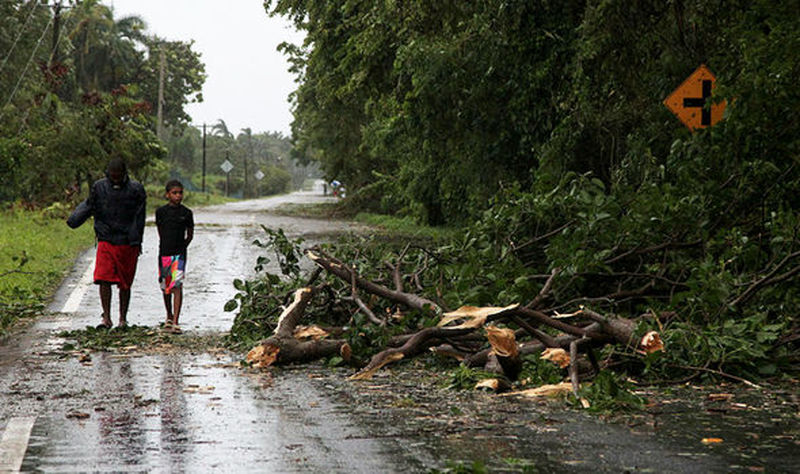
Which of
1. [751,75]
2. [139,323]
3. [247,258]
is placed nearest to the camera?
[751,75]

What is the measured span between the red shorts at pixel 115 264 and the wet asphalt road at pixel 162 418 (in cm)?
74

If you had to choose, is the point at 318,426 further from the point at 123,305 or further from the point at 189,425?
the point at 123,305

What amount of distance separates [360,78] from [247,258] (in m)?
4.15

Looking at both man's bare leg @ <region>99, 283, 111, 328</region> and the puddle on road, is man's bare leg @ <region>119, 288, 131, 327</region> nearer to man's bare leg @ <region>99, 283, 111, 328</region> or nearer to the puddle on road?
man's bare leg @ <region>99, 283, 111, 328</region>

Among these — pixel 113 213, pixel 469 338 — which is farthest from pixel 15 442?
A: pixel 113 213

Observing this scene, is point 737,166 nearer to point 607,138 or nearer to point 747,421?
point 747,421

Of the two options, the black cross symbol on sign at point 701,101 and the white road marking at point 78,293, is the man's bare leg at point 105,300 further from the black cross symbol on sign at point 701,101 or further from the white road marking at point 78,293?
Result: the black cross symbol on sign at point 701,101

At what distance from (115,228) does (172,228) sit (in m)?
0.58

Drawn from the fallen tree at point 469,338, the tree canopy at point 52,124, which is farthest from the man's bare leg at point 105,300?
the tree canopy at point 52,124

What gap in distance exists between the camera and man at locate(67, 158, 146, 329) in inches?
418

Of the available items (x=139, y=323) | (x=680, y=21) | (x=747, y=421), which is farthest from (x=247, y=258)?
(x=747, y=421)

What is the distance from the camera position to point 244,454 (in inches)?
208

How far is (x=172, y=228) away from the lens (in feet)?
35.9

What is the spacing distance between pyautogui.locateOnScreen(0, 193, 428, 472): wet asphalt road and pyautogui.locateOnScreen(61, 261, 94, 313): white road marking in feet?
6.33
